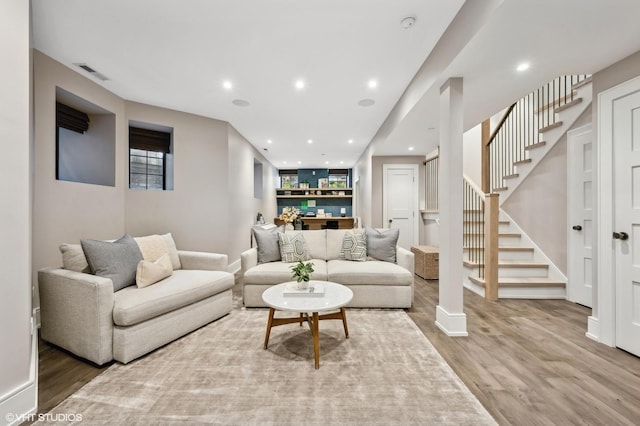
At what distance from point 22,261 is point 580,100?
5335 millimetres

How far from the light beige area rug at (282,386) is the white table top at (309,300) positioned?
42 cm

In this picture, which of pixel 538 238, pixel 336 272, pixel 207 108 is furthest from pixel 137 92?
pixel 538 238

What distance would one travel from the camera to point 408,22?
2018 mm

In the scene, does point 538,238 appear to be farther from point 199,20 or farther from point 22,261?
point 22,261

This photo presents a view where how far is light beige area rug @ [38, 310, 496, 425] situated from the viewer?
1.40m

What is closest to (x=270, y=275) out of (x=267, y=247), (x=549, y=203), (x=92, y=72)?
(x=267, y=247)

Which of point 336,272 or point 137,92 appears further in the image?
point 137,92

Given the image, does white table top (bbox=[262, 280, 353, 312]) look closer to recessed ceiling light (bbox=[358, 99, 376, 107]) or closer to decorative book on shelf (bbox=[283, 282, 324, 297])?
decorative book on shelf (bbox=[283, 282, 324, 297])

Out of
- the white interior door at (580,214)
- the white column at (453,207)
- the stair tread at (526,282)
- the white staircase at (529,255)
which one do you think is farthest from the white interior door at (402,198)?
the white column at (453,207)

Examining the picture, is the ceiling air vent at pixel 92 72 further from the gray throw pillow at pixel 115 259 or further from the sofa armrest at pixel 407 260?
the sofa armrest at pixel 407 260

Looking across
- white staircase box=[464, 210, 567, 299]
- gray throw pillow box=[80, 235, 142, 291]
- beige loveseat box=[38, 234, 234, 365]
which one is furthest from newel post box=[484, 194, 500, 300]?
gray throw pillow box=[80, 235, 142, 291]

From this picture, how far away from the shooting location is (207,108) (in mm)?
3809

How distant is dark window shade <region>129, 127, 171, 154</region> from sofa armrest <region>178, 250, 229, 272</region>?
2.01 m

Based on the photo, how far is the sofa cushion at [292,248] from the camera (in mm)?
3357
